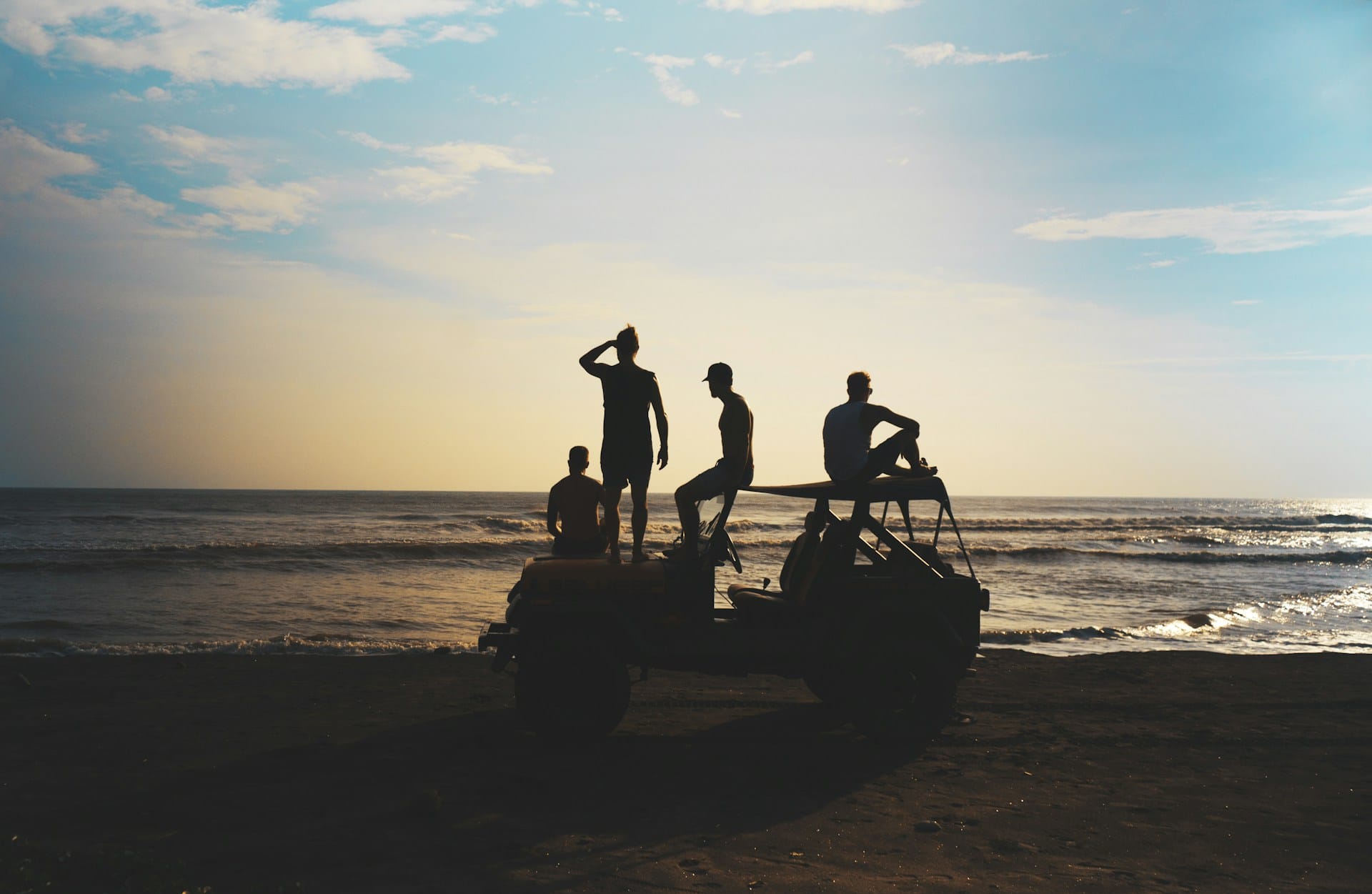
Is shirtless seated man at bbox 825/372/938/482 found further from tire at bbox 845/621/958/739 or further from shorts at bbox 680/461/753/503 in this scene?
tire at bbox 845/621/958/739

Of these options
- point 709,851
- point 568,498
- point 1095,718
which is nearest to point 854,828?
point 709,851

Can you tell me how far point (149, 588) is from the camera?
1945 cm

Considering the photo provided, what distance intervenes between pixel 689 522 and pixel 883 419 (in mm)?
1836

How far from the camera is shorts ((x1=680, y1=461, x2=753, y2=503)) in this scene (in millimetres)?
7176

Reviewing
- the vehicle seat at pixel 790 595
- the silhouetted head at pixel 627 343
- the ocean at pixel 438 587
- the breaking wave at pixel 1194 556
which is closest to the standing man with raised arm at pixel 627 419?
the silhouetted head at pixel 627 343

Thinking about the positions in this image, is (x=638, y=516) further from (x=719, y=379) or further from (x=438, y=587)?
(x=438, y=587)

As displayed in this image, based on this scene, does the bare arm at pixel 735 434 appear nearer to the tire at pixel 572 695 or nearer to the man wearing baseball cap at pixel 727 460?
the man wearing baseball cap at pixel 727 460

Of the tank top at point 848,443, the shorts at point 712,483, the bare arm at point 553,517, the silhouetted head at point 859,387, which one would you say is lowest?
the bare arm at point 553,517

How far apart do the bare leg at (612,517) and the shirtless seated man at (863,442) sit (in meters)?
1.87

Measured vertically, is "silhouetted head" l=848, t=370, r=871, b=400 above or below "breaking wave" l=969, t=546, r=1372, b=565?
above

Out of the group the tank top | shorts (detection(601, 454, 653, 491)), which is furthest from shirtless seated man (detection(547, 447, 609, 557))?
the tank top

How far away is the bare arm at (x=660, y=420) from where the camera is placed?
Result: 25.3 feet

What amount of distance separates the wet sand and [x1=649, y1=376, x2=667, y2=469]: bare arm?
2488 millimetres

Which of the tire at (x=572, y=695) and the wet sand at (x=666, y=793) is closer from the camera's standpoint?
the wet sand at (x=666, y=793)
